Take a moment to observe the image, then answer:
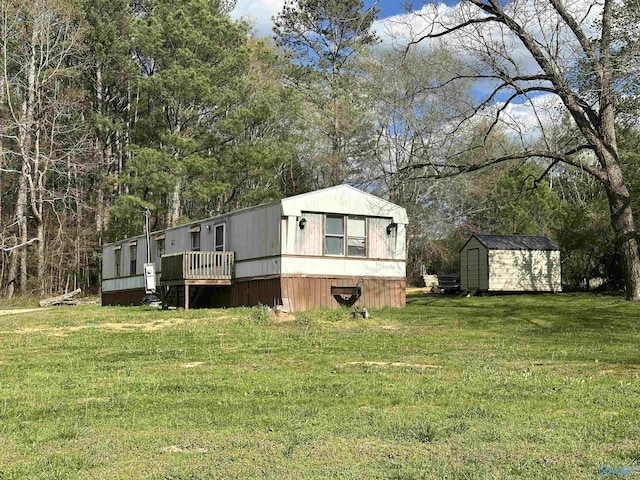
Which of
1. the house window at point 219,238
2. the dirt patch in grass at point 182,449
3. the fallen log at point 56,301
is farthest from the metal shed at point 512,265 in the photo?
the dirt patch in grass at point 182,449

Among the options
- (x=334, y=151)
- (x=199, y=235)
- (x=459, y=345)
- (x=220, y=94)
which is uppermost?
(x=220, y=94)

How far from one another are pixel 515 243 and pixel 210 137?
15001 mm

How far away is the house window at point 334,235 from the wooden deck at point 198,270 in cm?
306

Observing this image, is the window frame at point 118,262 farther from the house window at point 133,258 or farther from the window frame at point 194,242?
the window frame at point 194,242

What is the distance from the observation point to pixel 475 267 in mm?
28750

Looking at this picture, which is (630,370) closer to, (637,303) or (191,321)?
(191,321)

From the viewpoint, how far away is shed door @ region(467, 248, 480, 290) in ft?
93.8

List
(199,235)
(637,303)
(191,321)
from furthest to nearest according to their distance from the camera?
(199,235) < (637,303) < (191,321)

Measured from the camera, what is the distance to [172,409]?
670cm

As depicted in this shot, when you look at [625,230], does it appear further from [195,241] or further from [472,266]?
[195,241]

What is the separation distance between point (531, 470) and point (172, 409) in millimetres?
3457

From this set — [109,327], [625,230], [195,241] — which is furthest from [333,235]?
[625,230]

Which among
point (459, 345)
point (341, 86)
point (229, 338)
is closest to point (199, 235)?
point (229, 338)

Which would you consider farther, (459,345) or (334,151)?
(334,151)
